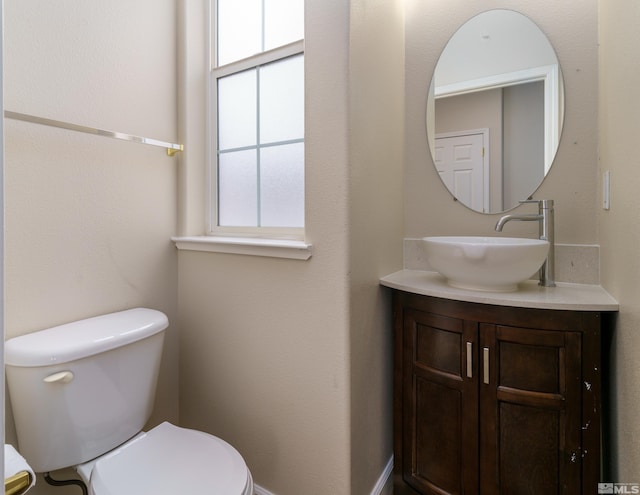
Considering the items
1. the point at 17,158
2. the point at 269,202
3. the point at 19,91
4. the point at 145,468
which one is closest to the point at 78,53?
the point at 19,91

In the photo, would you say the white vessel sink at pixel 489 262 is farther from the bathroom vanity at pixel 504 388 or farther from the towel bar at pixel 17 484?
the towel bar at pixel 17 484

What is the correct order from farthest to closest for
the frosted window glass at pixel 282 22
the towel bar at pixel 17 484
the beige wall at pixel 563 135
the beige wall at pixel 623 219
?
the frosted window glass at pixel 282 22 < the beige wall at pixel 563 135 < the beige wall at pixel 623 219 < the towel bar at pixel 17 484

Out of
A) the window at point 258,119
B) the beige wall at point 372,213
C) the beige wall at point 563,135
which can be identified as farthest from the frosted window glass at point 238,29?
the beige wall at point 563,135

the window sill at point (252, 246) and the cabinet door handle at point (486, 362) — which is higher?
the window sill at point (252, 246)

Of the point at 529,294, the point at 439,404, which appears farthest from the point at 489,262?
the point at 439,404

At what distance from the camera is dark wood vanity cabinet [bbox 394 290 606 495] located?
103 cm

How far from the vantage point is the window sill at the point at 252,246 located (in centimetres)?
124

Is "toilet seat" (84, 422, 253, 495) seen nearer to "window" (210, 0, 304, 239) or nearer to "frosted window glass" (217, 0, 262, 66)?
"window" (210, 0, 304, 239)

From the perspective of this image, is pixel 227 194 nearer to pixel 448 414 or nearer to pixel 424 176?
pixel 424 176

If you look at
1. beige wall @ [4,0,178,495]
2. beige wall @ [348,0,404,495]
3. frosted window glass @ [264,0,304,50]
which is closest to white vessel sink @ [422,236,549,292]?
beige wall @ [348,0,404,495]

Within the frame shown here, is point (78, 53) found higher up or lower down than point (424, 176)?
higher up

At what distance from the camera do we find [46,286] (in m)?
1.21

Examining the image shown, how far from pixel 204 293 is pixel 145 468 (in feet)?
2.24

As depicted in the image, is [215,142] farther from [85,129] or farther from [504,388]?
[504,388]
